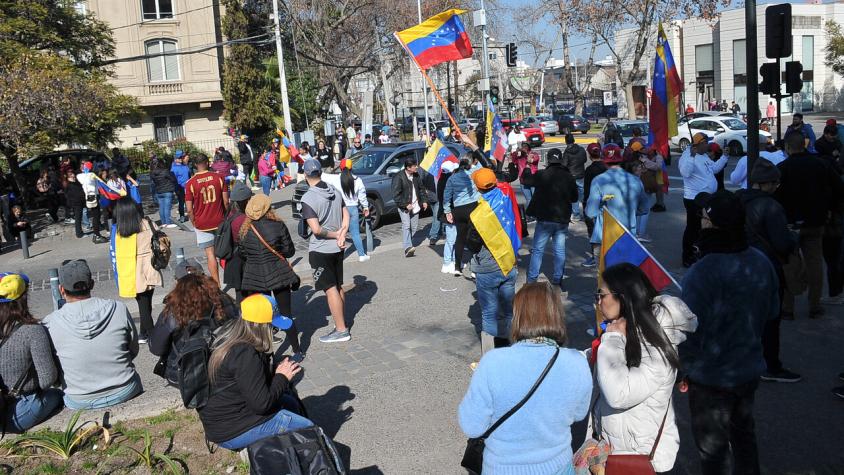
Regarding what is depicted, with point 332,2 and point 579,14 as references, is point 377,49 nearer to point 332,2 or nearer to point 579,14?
point 332,2

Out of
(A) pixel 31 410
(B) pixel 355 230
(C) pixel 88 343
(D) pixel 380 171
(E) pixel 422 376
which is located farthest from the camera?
(D) pixel 380 171

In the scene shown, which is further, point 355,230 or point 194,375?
point 355,230

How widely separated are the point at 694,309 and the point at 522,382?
1361 mm

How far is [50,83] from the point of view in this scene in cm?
1680

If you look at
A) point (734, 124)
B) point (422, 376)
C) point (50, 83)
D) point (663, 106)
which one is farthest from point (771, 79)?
point (734, 124)

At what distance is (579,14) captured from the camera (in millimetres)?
39688

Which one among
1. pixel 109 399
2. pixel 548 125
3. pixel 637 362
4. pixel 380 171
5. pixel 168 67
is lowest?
pixel 109 399

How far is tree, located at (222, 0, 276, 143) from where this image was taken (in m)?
37.2

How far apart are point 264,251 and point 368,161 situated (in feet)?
31.7

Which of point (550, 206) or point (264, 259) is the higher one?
point (550, 206)

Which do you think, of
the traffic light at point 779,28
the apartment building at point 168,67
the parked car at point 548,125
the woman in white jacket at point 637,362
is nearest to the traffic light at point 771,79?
the traffic light at point 779,28

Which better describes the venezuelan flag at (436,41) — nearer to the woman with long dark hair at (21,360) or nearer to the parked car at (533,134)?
the woman with long dark hair at (21,360)

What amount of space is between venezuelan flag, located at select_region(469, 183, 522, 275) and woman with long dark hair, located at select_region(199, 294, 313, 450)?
240 cm

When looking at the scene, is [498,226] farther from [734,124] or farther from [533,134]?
[533,134]
